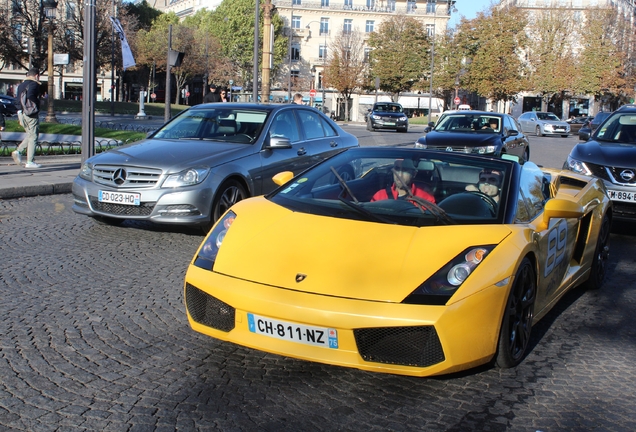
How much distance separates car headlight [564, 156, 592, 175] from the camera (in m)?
9.36

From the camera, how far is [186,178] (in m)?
7.64

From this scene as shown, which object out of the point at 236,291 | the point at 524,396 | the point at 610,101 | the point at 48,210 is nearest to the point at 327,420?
the point at 236,291

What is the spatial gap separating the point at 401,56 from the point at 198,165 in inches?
2795

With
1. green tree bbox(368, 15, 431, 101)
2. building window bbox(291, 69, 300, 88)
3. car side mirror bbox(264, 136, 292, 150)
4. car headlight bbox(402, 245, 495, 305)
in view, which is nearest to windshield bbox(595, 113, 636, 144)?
car side mirror bbox(264, 136, 292, 150)

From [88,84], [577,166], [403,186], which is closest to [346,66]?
[88,84]

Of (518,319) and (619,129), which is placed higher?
(619,129)

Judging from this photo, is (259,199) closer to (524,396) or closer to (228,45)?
(524,396)

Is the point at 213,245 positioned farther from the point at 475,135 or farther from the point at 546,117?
the point at 546,117

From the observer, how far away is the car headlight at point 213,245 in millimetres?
4117

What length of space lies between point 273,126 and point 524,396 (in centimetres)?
592

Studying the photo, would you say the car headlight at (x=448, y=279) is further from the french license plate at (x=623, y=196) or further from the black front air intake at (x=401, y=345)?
the french license plate at (x=623, y=196)

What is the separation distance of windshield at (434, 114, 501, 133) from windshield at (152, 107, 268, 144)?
25.4 feet

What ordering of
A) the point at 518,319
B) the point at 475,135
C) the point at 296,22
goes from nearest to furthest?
the point at 518,319 → the point at 475,135 → the point at 296,22

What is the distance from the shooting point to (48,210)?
980 cm
